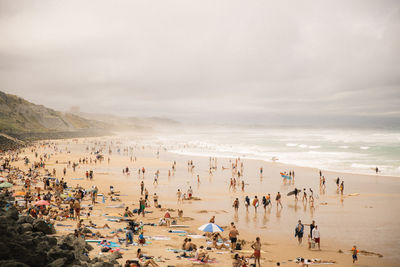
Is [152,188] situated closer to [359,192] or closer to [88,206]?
[88,206]

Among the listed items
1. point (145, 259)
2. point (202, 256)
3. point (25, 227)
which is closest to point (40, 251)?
point (25, 227)

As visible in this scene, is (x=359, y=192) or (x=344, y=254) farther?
(x=359, y=192)

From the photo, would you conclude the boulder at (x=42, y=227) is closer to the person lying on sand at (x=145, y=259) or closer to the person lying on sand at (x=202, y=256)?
the person lying on sand at (x=145, y=259)

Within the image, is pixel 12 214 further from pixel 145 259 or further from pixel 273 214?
pixel 273 214

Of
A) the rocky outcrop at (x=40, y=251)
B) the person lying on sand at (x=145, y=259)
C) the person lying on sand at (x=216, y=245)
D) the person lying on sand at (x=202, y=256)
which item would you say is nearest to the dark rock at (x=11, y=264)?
the rocky outcrop at (x=40, y=251)

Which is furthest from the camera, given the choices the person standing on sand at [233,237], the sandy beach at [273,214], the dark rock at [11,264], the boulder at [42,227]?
the person standing on sand at [233,237]

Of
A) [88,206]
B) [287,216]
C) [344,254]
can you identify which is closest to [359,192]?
[287,216]

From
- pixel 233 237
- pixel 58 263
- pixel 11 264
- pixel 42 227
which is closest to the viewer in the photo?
pixel 11 264

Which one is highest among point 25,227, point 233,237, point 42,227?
point 25,227

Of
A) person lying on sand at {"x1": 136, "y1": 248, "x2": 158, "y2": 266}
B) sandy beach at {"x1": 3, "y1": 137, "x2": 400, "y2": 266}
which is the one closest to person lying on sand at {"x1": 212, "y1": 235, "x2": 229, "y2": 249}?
sandy beach at {"x1": 3, "y1": 137, "x2": 400, "y2": 266}

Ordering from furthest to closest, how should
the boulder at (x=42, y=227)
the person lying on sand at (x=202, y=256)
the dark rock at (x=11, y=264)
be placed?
the boulder at (x=42, y=227) → the person lying on sand at (x=202, y=256) → the dark rock at (x=11, y=264)

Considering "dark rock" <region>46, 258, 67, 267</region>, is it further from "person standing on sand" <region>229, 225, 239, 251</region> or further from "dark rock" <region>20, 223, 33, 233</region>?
"person standing on sand" <region>229, 225, 239, 251</region>
